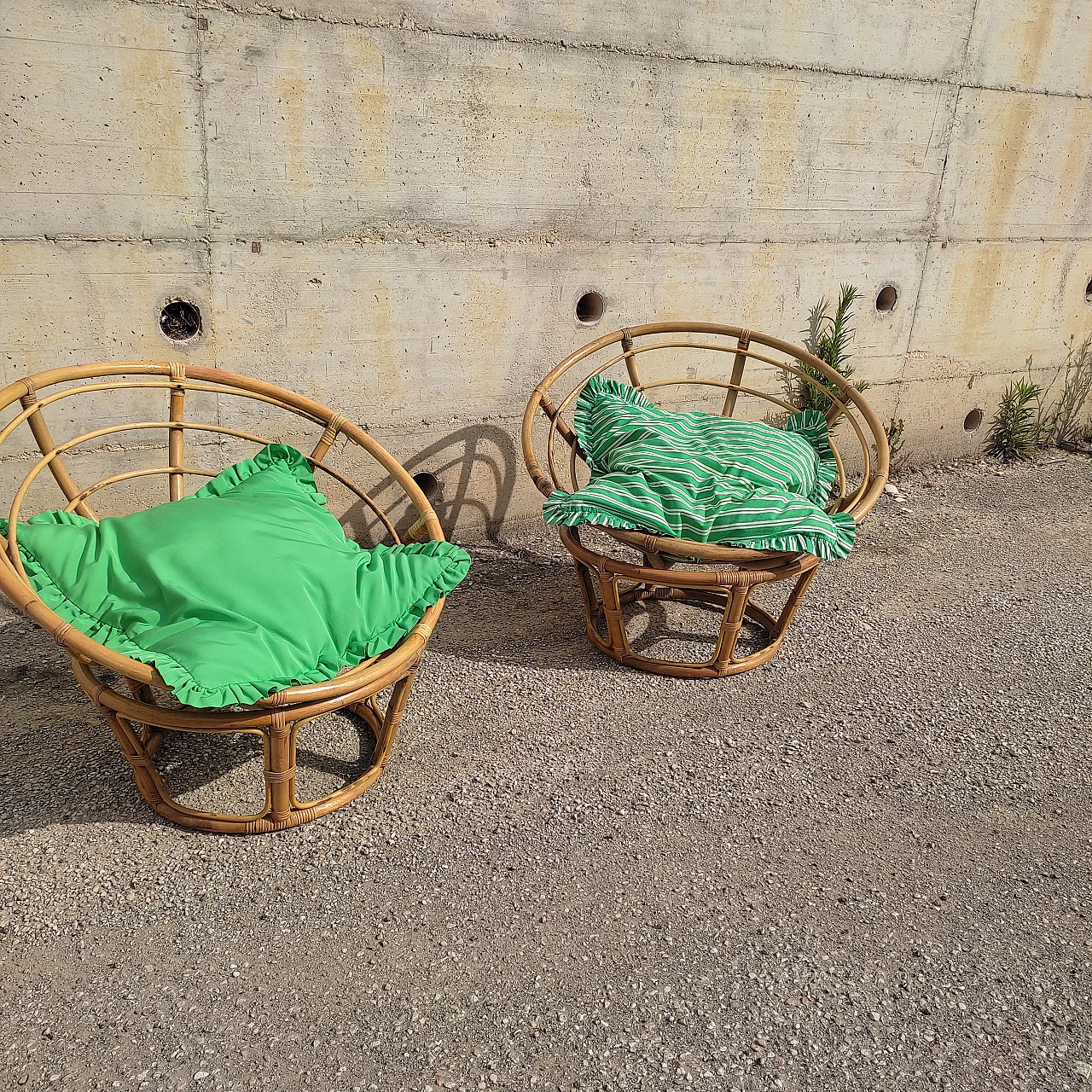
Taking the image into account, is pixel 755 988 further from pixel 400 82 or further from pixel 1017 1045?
pixel 400 82

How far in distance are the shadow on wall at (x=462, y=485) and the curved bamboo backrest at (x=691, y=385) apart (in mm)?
144

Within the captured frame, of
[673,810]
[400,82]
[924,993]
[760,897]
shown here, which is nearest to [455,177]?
[400,82]

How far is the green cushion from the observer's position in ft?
6.00

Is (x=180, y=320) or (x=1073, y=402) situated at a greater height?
(x=180, y=320)

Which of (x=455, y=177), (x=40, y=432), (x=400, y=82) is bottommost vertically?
(x=40, y=432)

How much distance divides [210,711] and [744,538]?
4.30 feet

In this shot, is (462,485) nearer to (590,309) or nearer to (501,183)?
(590,309)

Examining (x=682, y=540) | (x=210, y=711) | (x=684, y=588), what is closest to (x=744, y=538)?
(x=682, y=540)

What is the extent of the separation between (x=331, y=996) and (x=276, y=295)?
1.89 m

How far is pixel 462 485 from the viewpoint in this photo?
329 cm

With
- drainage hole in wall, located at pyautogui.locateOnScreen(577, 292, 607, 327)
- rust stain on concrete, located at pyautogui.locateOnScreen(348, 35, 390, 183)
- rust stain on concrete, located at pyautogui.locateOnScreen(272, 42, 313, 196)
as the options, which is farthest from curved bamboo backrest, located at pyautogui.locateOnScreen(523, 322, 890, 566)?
rust stain on concrete, located at pyautogui.locateOnScreen(272, 42, 313, 196)

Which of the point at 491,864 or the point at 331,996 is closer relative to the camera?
the point at 331,996

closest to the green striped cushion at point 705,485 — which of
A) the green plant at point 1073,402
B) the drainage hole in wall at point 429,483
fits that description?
the drainage hole in wall at point 429,483

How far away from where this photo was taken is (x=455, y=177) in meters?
2.88
